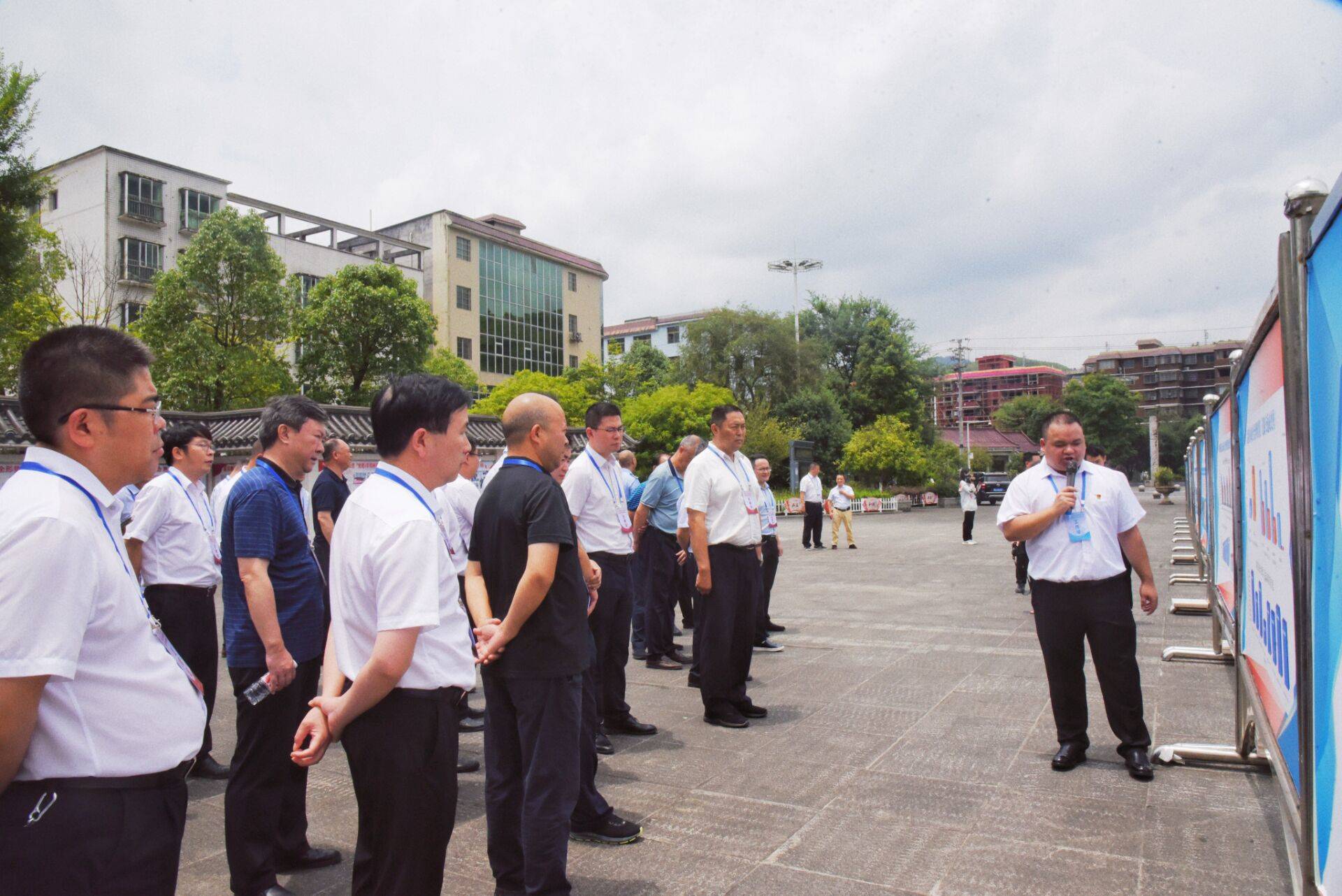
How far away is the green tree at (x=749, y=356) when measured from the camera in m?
45.7

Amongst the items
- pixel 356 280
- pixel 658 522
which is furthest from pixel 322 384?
pixel 658 522

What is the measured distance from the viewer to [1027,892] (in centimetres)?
311

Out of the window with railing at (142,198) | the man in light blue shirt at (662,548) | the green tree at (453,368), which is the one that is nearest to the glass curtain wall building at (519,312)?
the green tree at (453,368)

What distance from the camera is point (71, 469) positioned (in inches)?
65.8

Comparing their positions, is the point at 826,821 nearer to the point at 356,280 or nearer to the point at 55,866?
the point at 55,866

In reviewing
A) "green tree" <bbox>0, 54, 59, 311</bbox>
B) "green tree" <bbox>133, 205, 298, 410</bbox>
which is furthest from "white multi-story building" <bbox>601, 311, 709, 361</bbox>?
"green tree" <bbox>0, 54, 59, 311</bbox>

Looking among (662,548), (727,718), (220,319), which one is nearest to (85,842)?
(727,718)

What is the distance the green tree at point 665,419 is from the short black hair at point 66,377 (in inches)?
1357

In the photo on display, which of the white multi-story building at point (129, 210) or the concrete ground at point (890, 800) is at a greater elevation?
the white multi-story building at point (129, 210)

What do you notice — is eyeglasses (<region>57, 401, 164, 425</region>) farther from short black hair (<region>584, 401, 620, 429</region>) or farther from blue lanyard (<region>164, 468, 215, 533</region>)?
short black hair (<region>584, 401, 620, 429</region>)

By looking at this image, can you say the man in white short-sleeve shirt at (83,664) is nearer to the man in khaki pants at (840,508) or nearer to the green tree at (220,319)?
the man in khaki pants at (840,508)

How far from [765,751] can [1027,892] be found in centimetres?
189

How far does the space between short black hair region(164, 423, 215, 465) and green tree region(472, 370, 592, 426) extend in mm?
32423

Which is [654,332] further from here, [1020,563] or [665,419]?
[1020,563]
